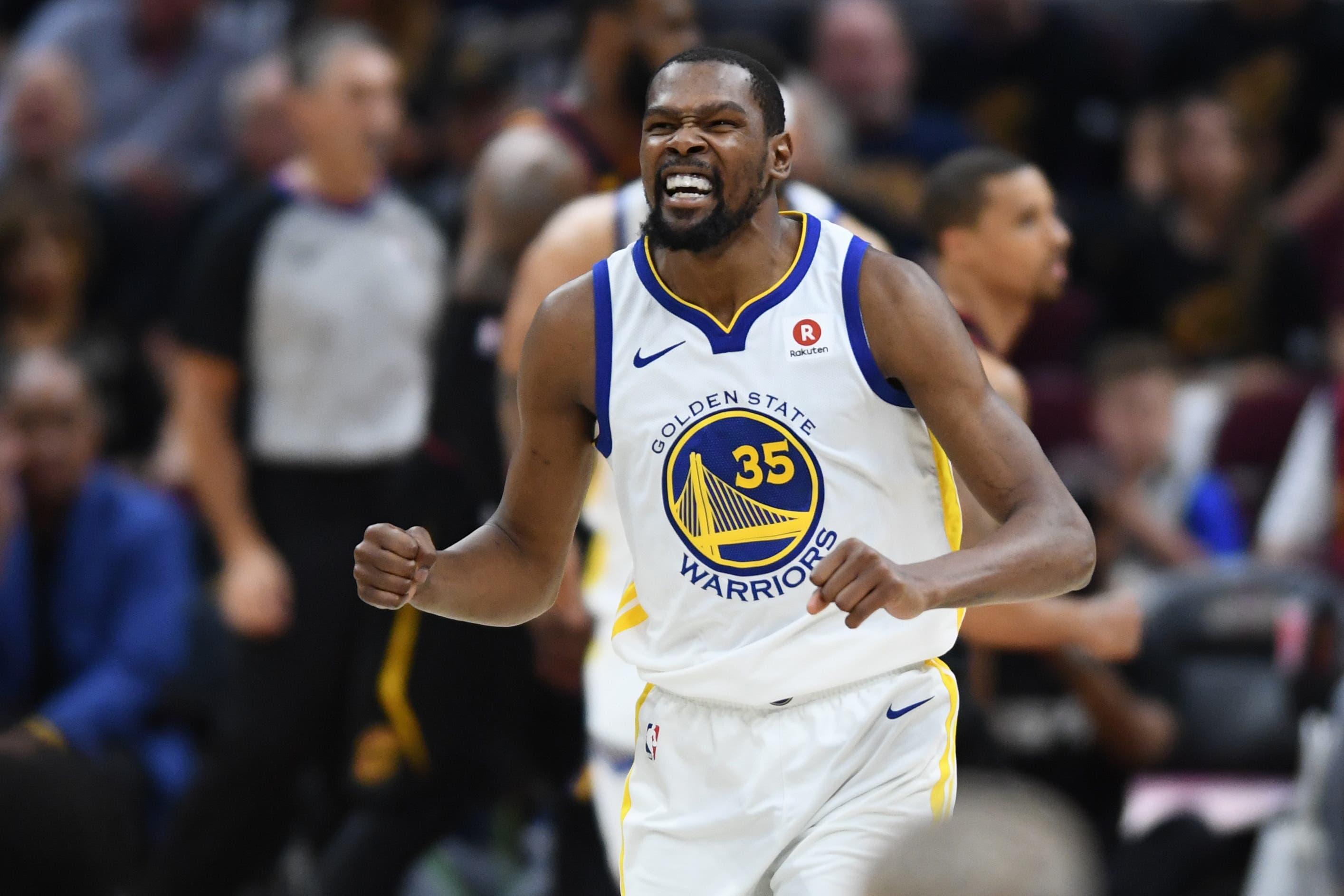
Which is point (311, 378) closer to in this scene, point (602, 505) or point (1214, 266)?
point (602, 505)

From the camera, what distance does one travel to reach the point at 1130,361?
8.20 meters

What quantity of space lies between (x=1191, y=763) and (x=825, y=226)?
330 centimetres

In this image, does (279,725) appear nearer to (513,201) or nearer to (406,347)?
(406,347)

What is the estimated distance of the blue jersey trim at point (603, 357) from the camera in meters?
3.79

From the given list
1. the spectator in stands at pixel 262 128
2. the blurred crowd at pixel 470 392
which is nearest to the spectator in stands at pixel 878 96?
the blurred crowd at pixel 470 392

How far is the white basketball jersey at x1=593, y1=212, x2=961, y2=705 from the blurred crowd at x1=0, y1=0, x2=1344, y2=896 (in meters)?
0.95

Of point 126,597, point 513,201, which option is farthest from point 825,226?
point 126,597

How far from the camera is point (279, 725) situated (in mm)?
6258

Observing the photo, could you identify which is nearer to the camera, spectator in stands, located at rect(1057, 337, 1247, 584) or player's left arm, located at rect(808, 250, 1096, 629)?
player's left arm, located at rect(808, 250, 1096, 629)

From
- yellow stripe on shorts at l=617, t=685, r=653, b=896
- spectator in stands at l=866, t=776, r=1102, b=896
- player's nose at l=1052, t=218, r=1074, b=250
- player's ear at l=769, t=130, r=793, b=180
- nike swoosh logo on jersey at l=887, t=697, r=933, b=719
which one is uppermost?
player's ear at l=769, t=130, r=793, b=180

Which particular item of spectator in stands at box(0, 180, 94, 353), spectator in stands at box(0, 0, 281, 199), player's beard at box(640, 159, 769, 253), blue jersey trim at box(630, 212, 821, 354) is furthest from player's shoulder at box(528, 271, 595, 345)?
spectator in stands at box(0, 0, 281, 199)

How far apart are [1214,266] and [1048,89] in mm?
1292

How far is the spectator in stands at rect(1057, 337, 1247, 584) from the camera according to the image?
26.0ft

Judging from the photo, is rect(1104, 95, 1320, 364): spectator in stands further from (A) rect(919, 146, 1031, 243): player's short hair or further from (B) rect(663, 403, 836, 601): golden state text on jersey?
(B) rect(663, 403, 836, 601): golden state text on jersey
